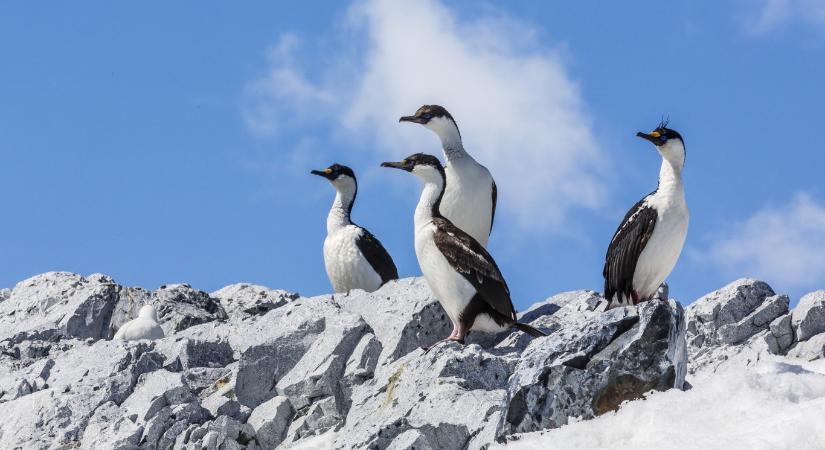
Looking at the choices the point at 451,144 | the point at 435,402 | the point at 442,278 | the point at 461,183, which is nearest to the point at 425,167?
the point at 442,278

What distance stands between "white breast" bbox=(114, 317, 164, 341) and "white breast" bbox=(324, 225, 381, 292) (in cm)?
320

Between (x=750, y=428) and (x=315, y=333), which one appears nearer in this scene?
(x=750, y=428)

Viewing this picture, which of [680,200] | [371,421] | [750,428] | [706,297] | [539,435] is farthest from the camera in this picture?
[706,297]

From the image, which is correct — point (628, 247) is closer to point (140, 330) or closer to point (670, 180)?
point (670, 180)

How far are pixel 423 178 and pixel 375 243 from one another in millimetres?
5293

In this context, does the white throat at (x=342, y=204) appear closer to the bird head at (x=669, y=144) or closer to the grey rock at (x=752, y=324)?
the grey rock at (x=752, y=324)

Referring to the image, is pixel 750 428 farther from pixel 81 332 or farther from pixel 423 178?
pixel 81 332

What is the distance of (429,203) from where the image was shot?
17.8 meters

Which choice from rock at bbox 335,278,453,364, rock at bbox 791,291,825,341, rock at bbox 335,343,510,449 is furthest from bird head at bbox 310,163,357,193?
rock at bbox 335,343,510,449

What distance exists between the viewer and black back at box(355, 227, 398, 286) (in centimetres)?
2300

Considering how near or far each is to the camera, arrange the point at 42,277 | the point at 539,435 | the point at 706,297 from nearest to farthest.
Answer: the point at 539,435 < the point at 706,297 < the point at 42,277

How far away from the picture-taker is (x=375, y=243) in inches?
915

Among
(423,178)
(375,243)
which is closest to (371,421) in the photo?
(423,178)

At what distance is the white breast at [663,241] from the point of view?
53.6ft
